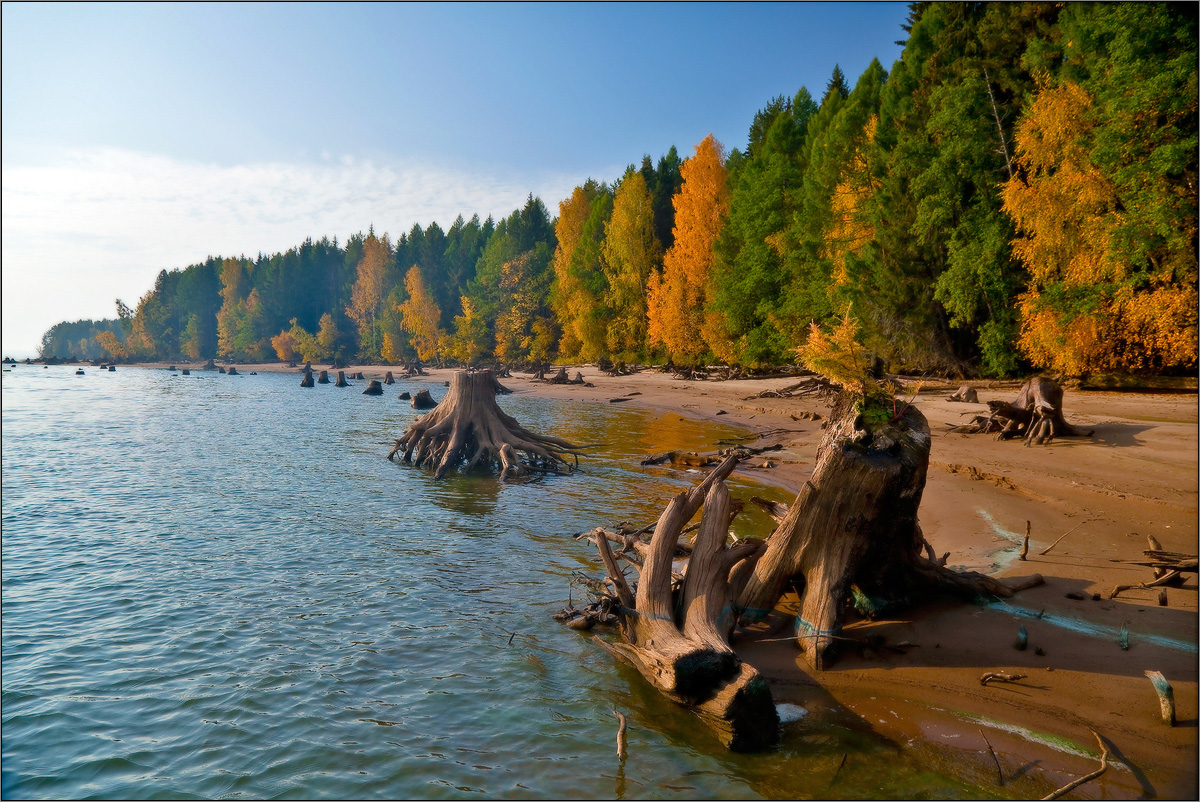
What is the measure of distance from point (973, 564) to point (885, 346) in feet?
75.3

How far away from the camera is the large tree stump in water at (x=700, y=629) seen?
4.58 m

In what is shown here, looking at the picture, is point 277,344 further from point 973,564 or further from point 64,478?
point 973,564

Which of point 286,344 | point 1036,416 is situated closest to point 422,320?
point 286,344

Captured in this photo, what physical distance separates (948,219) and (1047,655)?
2401 cm

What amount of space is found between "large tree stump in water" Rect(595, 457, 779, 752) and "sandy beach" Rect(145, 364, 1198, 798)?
27.9 inches

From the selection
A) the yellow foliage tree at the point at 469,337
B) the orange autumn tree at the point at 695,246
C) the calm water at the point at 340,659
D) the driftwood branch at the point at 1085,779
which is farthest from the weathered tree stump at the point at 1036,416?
the yellow foliage tree at the point at 469,337

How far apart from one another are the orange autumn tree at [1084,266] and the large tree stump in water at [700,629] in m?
16.7

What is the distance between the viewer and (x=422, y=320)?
76.9m

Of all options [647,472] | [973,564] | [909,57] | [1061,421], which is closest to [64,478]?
[647,472]

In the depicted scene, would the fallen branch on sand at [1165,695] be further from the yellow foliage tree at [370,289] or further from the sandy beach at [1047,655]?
the yellow foliage tree at [370,289]

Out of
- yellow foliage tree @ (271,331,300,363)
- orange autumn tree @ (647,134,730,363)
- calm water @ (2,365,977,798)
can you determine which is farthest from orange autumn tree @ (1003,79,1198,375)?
yellow foliage tree @ (271,331,300,363)

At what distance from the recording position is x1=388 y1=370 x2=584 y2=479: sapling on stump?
16031 millimetres

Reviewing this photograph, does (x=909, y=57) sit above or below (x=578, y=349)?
above

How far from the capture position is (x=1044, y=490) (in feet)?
33.8
